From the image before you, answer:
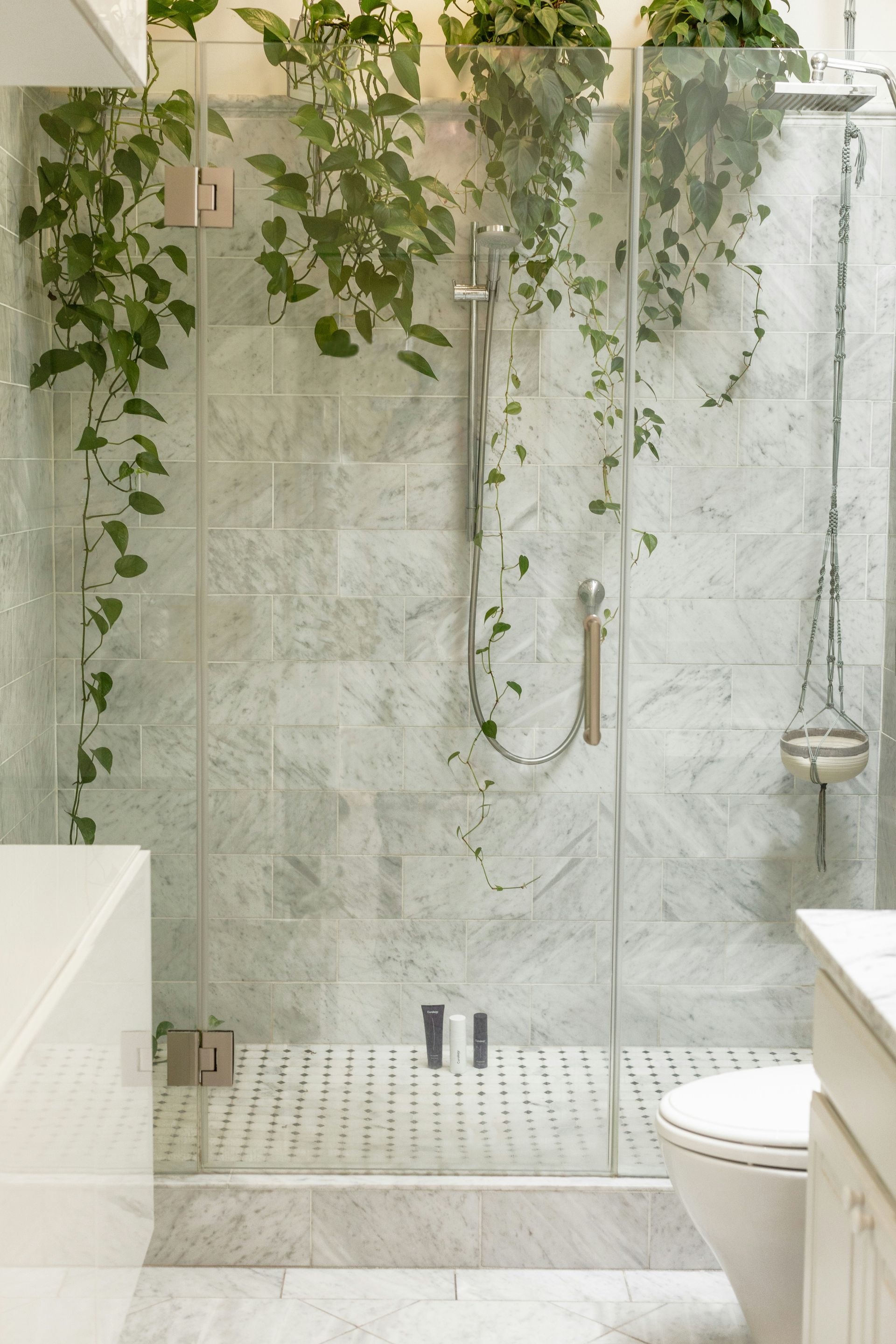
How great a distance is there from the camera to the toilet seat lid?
1738mm

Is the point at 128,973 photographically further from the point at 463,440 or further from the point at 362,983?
the point at 463,440

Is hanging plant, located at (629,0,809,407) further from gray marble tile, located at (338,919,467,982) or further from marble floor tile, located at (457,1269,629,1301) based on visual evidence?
marble floor tile, located at (457,1269,629,1301)

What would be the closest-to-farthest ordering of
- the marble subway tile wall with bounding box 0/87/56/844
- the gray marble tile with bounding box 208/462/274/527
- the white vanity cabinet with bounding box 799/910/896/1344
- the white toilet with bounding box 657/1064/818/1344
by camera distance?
1. the white vanity cabinet with bounding box 799/910/896/1344
2. the white toilet with bounding box 657/1064/818/1344
3. the marble subway tile wall with bounding box 0/87/56/844
4. the gray marble tile with bounding box 208/462/274/527

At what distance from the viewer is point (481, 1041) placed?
7.43 ft

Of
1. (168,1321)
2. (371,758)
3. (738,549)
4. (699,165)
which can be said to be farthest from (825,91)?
(168,1321)

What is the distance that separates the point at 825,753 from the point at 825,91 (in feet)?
3.76

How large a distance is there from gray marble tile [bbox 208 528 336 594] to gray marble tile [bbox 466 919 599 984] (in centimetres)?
69

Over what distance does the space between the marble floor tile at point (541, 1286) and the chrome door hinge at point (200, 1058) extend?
56cm

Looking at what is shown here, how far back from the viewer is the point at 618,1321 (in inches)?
81.3

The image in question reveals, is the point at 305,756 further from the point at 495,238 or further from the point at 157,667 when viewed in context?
the point at 495,238

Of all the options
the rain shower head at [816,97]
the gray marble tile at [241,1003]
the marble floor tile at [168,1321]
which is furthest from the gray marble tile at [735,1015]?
the rain shower head at [816,97]

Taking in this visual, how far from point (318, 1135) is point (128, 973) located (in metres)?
0.79

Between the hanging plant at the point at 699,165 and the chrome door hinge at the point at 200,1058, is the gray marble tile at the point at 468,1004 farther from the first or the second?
the hanging plant at the point at 699,165

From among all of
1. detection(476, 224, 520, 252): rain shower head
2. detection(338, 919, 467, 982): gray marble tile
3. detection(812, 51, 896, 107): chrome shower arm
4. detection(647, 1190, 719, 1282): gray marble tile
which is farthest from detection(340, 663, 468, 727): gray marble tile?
detection(812, 51, 896, 107): chrome shower arm
